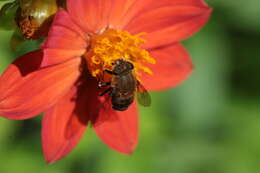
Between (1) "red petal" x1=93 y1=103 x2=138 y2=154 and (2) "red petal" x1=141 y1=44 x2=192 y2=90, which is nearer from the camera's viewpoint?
(1) "red petal" x1=93 y1=103 x2=138 y2=154

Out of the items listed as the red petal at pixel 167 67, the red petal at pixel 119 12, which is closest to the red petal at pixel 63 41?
the red petal at pixel 119 12

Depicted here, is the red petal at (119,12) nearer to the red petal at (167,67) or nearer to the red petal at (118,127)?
the red petal at (167,67)

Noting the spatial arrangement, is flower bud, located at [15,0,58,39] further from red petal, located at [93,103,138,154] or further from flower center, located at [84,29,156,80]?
red petal, located at [93,103,138,154]

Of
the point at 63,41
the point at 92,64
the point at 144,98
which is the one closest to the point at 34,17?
the point at 63,41

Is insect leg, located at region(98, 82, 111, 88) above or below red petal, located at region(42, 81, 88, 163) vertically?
above

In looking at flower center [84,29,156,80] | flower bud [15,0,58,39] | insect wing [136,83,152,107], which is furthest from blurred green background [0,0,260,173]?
flower bud [15,0,58,39]

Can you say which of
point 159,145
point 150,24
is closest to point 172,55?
point 150,24

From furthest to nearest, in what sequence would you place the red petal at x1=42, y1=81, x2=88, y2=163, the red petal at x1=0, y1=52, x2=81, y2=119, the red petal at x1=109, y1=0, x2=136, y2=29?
the red petal at x1=109, y1=0, x2=136, y2=29 → the red petal at x1=42, y1=81, x2=88, y2=163 → the red petal at x1=0, y1=52, x2=81, y2=119
